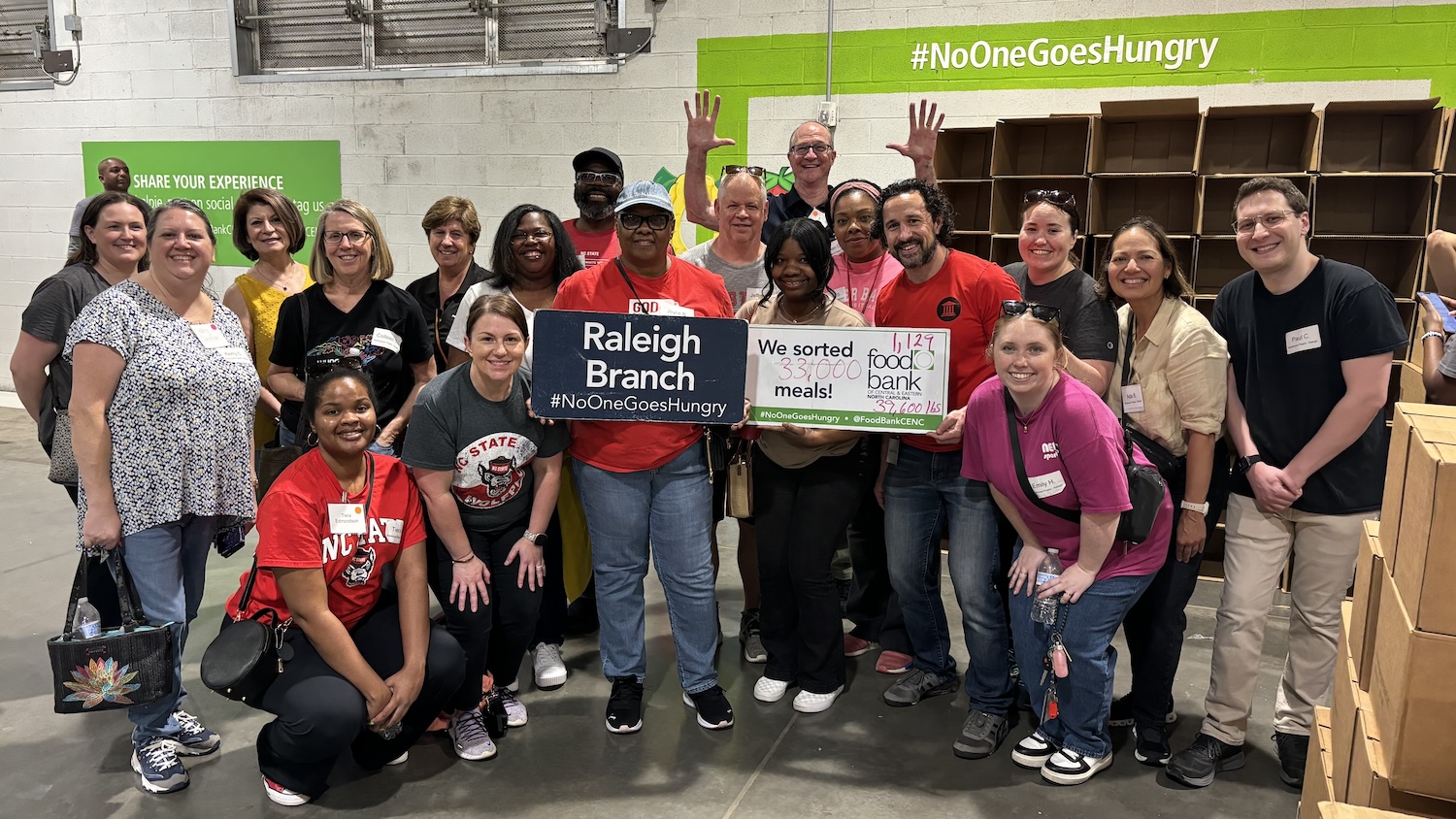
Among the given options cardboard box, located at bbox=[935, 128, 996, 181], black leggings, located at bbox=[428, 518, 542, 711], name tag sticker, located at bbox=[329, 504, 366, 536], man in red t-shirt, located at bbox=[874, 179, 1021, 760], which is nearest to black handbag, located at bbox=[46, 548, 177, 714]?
name tag sticker, located at bbox=[329, 504, 366, 536]

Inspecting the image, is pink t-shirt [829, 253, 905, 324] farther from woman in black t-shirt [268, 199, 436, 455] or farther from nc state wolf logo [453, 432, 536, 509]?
woman in black t-shirt [268, 199, 436, 455]

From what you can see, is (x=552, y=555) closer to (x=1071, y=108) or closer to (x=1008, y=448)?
(x=1008, y=448)

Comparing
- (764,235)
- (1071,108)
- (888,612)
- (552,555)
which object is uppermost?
(1071,108)

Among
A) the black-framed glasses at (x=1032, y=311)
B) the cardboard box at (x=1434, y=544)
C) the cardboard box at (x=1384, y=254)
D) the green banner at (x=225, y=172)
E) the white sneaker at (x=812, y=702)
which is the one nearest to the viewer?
the cardboard box at (x=1434, y=544)

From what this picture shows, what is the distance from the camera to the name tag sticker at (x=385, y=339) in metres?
3.01

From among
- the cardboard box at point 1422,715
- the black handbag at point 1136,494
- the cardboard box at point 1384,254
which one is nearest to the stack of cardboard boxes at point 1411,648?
the cardboard box at point 1422,715

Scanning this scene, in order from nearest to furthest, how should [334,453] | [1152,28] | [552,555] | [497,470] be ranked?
[334,453], [497,470], [552,555], [1152,28]

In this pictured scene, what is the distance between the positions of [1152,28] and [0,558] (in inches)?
241

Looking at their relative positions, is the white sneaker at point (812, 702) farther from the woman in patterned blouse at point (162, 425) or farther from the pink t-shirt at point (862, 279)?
the woman in patterned blouse at point (162, 425)

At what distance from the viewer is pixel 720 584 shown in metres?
4.18

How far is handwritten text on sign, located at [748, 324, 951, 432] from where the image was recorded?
8.79 ft

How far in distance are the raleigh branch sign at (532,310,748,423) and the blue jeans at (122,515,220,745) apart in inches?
39.8

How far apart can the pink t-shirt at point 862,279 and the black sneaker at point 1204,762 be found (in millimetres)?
1543

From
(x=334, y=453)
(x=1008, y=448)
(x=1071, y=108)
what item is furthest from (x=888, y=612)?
(x=1071, y=108)
